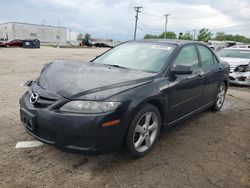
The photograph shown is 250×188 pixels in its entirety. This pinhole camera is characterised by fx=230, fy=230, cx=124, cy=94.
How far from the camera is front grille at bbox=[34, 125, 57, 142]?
2.49 metres

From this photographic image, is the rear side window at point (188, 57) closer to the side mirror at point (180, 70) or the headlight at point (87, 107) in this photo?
the side mirror at point (180, 70)

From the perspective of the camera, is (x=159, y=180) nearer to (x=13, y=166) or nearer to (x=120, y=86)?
(x=120, y=86)

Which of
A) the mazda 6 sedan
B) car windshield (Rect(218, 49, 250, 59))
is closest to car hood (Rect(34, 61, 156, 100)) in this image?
the mazda 6 sedan

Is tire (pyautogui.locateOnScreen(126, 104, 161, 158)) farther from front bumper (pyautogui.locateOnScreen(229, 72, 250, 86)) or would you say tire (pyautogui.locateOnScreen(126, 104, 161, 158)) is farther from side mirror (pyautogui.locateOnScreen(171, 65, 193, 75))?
front bumper (pyautogui.locateOnScreen(229, 72, 250, 86))

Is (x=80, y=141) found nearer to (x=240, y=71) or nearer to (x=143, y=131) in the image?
(x=143, y=131)

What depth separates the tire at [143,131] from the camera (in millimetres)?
2707

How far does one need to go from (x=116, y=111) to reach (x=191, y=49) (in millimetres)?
2223

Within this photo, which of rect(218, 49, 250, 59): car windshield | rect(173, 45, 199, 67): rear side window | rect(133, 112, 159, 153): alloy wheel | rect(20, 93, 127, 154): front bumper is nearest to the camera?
rect(20, 93, 127, 154): front bumper

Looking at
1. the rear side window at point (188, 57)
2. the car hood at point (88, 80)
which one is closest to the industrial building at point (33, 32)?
the rear side window at point (188, 57)

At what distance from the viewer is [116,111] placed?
2.45m

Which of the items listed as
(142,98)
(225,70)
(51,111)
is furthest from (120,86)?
(225,70)

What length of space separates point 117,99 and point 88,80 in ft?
1.60

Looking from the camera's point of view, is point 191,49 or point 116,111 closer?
point 116,111

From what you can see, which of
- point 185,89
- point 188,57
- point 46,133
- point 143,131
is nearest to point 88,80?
point 46,133
